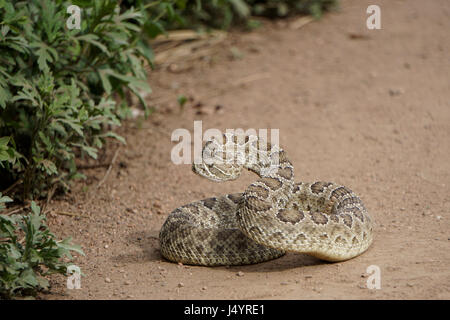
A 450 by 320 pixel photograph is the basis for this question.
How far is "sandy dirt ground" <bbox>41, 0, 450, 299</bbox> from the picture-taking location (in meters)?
6.93

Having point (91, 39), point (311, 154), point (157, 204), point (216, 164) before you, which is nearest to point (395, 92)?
point (311, 154)

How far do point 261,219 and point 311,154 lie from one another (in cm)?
420

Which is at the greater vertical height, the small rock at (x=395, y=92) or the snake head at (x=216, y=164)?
the small rock at (x=395, y=92)

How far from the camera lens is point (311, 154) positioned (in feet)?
36.2

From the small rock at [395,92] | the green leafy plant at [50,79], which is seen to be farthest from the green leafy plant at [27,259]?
the small rock at [395,92]

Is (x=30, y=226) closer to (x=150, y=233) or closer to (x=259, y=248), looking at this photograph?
(x=150, y=233)

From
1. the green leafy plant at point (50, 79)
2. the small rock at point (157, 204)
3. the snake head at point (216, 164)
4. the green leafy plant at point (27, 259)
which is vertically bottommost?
the green leafy plant at point (27, 259)

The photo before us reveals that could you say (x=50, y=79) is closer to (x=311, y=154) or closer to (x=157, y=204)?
(x=157, y=204)

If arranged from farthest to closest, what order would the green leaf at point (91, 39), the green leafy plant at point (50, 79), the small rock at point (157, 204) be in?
the small rock at point (157, 204) → the green leaf at point (91, 39) → the green leafy plant at point (50, 79)

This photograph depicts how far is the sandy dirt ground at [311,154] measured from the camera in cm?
693

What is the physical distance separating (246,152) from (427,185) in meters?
3.34

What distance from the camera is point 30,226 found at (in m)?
6.60

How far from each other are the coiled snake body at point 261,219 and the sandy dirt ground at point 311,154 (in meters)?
0.24

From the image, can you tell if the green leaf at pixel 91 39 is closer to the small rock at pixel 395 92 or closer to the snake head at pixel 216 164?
the snake head at pixel 216 164
